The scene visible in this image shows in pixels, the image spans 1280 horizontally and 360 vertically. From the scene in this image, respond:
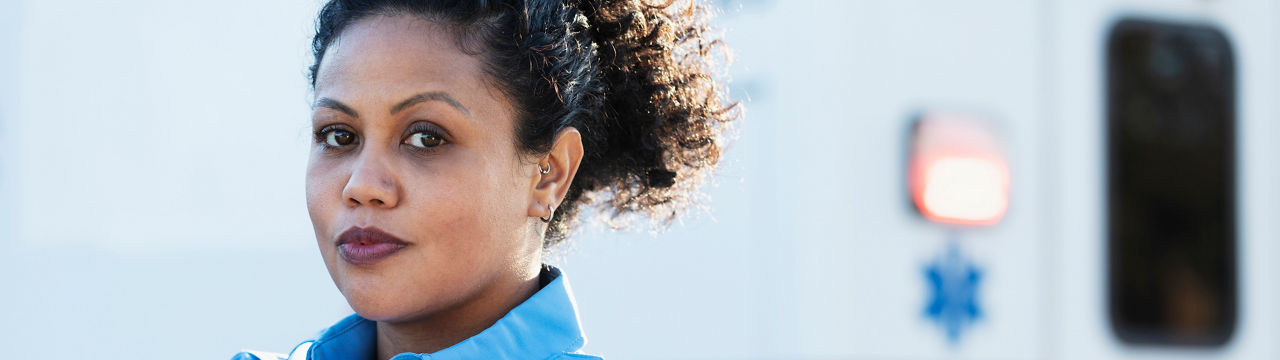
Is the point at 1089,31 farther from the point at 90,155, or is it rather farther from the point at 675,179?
the point at 90,155

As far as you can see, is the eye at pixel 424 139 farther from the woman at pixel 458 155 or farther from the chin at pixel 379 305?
the chin at pixel 379 305

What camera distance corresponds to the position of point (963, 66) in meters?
3.19

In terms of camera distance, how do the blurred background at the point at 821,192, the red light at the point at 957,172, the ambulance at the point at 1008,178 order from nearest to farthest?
the blurred background at the point at 821,192 < the ambulance at the point at 1008,178 < the red light at the point at 957,172

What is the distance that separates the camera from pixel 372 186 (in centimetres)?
138

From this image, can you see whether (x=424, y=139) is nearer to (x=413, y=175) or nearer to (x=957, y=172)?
(x=413, y=175)

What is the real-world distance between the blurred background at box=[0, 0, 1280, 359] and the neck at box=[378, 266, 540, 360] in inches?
12.3

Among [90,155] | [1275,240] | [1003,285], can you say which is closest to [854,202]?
[1003,285]

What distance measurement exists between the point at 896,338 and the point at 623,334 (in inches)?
22.2

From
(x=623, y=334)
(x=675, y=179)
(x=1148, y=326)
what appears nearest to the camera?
(x=675, y=179)

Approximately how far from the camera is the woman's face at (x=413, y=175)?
1391 mm

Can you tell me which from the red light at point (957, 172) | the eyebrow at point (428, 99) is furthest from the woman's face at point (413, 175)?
the red light at point (957, 172)

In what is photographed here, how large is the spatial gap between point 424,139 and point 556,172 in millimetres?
167

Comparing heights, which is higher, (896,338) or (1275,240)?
(1275,240)

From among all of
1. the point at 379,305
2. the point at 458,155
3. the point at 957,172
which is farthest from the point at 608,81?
the point at 957,172
